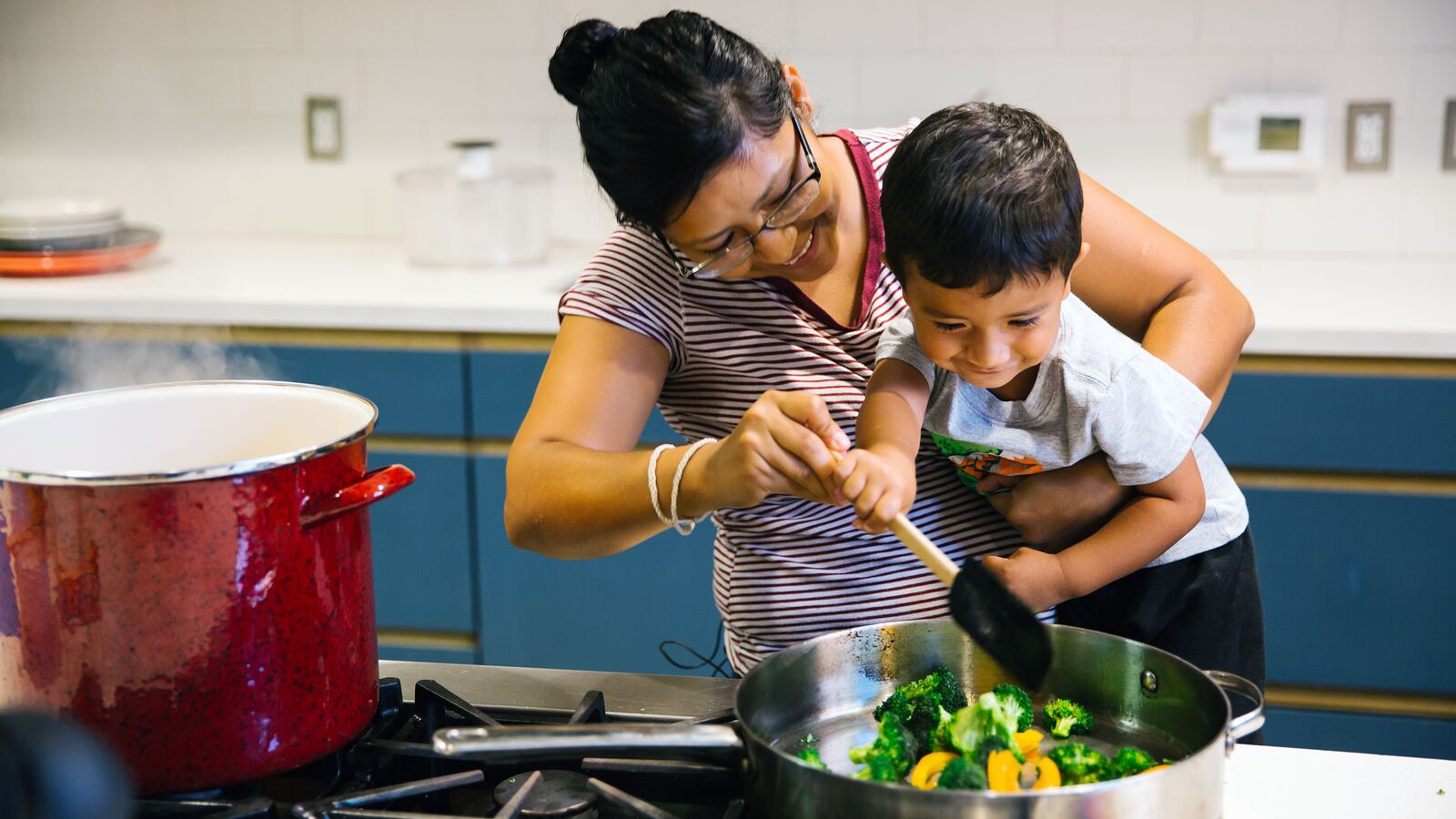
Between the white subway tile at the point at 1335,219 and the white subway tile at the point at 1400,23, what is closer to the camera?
the white subway tile at the point at 1400,23

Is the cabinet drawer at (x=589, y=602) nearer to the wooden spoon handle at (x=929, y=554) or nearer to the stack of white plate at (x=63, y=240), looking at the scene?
the stack of white plate at (x=63, y=240)

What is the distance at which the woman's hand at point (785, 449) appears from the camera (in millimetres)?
909

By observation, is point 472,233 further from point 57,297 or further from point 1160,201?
point 1160,201

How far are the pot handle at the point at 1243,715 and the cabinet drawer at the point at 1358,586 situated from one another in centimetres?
135

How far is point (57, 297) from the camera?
2.37 m

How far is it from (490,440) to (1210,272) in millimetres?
1359

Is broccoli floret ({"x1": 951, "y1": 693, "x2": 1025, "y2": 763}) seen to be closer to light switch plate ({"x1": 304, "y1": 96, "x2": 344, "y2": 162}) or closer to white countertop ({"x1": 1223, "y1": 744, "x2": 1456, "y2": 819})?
white countertop ({"x1": 1223, "y1": 744, "x2": 1456, "y2": 819})

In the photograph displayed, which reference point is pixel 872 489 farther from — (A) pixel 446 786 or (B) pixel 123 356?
(B) pixel 123 356

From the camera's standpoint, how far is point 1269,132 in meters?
2.50

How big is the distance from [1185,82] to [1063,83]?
0.73 feet

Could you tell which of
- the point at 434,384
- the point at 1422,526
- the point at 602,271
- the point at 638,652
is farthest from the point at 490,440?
the point at 1422,526

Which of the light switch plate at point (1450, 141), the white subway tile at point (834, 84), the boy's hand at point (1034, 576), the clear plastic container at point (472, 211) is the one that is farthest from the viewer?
the white subway tile at point (834, 84)

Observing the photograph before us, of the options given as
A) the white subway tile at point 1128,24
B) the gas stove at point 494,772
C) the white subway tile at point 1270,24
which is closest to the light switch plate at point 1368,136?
the white subway tile at point 1270,24

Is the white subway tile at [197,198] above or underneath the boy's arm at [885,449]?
above
